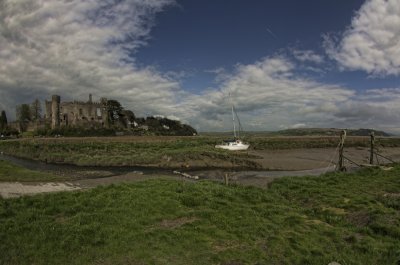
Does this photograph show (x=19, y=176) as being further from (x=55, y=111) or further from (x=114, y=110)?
(x=114, y=110)

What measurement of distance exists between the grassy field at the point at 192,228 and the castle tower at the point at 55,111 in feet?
293

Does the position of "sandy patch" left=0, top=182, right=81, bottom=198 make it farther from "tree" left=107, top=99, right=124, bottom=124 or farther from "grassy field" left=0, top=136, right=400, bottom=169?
"tree" left=107, top=99, right=124, bottom=124

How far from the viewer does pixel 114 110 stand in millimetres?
115438

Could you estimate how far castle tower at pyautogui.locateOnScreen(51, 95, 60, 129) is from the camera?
332ft

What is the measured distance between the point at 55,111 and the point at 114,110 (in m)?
19.6

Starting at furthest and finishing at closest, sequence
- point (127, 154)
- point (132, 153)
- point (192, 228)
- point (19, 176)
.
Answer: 1. point (132, 153)
2. point (127, 154)
3. point (19, 176)
4. point (192, 228)

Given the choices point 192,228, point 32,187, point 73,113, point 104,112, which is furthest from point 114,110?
point 192,228

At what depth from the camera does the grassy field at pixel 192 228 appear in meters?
12.1

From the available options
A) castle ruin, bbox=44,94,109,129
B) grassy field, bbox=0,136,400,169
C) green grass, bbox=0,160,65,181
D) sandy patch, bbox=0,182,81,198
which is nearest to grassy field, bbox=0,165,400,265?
sandy patch, bbox=0,182,81,198

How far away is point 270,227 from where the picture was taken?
15.5 meters

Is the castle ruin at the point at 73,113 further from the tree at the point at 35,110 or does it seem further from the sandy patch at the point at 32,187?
the sandy patch at the point at 32,187

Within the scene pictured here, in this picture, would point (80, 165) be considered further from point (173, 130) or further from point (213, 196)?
point (173, 130)

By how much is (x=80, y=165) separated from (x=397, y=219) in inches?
1711

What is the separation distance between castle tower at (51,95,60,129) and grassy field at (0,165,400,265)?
293ft
